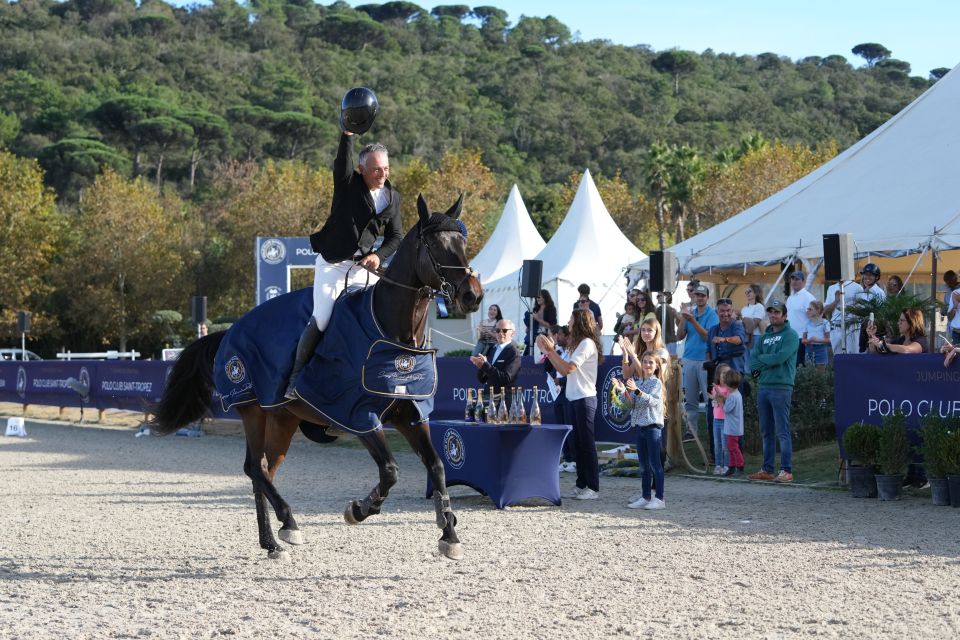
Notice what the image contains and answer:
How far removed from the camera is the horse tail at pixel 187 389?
33.4 feet

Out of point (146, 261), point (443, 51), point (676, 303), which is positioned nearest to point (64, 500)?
point (676, 303)

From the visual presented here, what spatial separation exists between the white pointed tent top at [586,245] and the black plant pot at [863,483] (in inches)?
746

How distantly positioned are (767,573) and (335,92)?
450ft

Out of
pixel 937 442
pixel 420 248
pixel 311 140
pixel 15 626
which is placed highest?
pixel 311 140

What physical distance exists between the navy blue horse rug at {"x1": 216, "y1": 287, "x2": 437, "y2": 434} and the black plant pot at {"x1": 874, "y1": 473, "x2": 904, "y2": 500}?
6231mm

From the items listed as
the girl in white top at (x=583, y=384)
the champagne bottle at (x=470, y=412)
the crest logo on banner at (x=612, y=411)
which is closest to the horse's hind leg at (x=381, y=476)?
the girl in white top at (x=583, y=384)

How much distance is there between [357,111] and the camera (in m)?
8.20

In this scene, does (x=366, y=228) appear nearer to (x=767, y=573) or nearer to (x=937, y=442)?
(x=767, y=573)

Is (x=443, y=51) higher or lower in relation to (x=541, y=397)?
higher

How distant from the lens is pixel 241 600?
704 cm

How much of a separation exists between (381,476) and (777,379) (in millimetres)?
7153

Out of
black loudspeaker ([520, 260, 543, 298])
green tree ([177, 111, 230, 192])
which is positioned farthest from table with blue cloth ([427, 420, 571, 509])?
green tree ([177, 111, 230, 192])

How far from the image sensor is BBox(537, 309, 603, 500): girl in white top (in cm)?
1266

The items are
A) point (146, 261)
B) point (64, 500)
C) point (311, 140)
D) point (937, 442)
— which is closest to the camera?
point (937, 442)
